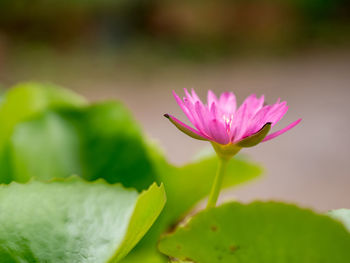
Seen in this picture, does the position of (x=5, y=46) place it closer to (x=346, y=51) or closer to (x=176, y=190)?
(x=346, y=51)

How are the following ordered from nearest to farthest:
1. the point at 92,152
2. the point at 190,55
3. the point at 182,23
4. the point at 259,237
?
the point at 259,237, the point at 92,152, the point at 190,55, the point at 182,23

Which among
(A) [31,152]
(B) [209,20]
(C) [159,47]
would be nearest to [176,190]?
(A) [31,152]

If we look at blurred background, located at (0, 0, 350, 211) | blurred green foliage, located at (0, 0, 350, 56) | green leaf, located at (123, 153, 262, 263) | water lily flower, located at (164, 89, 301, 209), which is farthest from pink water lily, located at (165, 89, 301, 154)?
blurred green foliage, located at (0, 0, 350, 56)

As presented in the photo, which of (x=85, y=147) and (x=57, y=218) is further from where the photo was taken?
(x=85, y=147)

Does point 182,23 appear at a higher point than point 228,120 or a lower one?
lower

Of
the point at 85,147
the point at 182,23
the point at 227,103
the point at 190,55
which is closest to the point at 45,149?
the point at 85,147

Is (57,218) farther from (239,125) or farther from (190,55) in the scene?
(190,55)

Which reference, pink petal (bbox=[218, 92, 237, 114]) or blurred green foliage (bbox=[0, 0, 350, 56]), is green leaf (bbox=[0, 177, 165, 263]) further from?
blurred green foliage (bbox=[0, 0, 350, 56])

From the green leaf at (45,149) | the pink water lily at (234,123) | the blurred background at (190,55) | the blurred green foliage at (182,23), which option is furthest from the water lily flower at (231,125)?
the blurred green foliage at (182,23)
